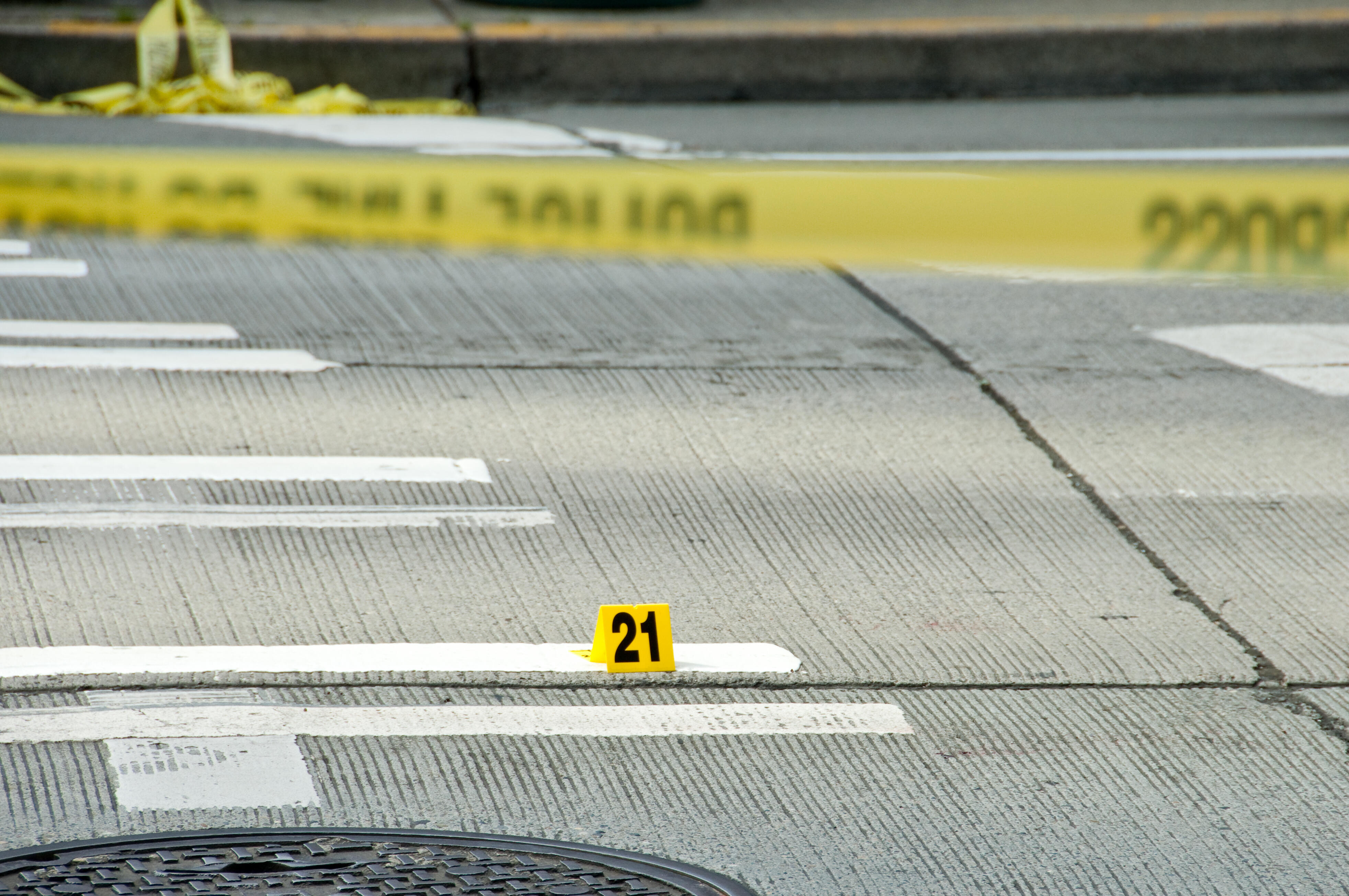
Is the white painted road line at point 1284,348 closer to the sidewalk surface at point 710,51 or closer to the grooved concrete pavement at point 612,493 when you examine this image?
the grooved concrete pavement at point 612,493

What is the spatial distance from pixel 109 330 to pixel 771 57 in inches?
263

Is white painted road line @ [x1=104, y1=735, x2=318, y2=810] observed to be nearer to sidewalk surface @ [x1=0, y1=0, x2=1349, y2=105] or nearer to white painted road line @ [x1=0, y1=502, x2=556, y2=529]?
white painted road line @ [x1=0, y1=502, x2=556, y2=529]

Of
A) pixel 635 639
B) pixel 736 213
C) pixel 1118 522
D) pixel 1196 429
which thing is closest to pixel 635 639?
pixel 635 639

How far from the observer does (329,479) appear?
228 inches

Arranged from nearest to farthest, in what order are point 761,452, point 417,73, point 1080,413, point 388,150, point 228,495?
point 228,495
point 761,452
point 1080,413
point 388,150
point 417,73

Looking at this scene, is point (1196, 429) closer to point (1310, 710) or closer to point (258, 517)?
point (1310, 710)

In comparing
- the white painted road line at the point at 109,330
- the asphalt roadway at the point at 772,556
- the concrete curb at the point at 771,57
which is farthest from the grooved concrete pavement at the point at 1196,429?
the concrete curb at the point at 771,57

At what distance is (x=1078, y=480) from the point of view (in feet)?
19.8

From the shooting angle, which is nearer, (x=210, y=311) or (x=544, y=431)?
(x=544, y=431)

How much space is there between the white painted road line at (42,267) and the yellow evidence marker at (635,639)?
456 centimetres

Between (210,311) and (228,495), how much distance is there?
2.25 metres

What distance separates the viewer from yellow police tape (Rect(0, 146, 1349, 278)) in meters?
6.06

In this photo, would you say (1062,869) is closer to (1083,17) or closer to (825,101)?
(825,101)

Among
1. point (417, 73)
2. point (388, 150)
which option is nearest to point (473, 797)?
point (388, 150)
